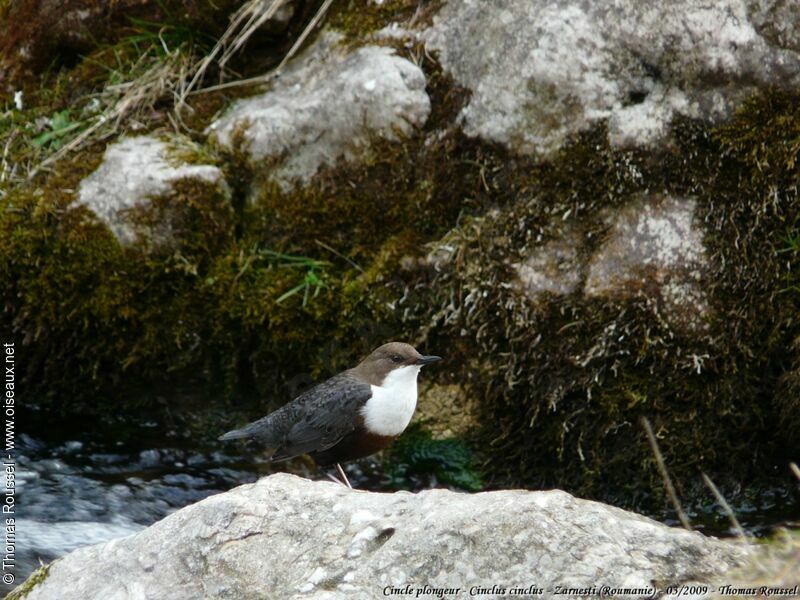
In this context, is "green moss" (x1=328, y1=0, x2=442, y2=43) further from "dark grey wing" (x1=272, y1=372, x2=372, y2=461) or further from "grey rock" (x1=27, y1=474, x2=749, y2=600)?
"grey rock" (x1=27, y1=474, x2=749, y2=600)

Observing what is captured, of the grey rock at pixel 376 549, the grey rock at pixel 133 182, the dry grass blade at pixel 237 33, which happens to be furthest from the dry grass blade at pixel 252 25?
the grey rock at pixel 376 549

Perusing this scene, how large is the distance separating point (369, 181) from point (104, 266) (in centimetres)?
148

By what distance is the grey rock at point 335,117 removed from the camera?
5.13 meters

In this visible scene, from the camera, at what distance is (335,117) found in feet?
17.0

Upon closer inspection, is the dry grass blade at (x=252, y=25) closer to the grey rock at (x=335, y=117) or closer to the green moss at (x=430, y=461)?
the grey rock at (x=335, y=117)

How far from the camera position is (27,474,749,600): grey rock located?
2475 mm

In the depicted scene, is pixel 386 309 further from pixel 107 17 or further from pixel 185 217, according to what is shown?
pixel 107 17

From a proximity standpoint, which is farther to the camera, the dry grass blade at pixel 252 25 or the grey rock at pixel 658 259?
the dry grass blade at pixel 252 25

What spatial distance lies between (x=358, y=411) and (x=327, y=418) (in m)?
0.15

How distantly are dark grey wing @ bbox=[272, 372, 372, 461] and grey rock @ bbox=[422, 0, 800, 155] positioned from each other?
150 centimetres

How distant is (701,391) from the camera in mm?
4648

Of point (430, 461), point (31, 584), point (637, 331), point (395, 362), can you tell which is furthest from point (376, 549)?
point (430, 461)

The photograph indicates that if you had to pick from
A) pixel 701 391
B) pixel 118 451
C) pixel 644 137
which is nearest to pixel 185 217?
pixel 118 451

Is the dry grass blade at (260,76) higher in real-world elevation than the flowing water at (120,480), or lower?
higher
